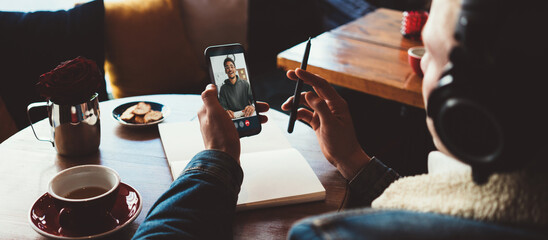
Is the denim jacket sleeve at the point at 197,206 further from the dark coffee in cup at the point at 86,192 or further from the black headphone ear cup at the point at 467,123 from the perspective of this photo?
the black headphone ear cup at the point at 467,123

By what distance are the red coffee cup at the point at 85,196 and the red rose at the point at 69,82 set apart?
0.75ft

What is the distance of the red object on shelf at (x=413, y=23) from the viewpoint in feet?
6.52

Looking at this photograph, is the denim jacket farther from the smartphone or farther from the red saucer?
the smartphone

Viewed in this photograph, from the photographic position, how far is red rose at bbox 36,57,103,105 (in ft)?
3.22

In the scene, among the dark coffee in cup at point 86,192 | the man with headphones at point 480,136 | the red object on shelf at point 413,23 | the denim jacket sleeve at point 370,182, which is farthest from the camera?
the red object on shelf at point 413,23

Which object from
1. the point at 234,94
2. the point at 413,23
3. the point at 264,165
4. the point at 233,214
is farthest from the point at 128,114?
the point at 413,23

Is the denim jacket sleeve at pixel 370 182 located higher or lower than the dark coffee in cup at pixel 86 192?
lower

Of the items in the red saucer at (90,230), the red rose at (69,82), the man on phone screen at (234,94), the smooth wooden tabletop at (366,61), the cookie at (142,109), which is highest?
the red rose at (69,82)

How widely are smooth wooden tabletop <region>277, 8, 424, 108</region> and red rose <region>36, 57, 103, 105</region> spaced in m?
0.82

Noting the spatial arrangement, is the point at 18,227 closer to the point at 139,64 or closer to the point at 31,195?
the point at 31,195

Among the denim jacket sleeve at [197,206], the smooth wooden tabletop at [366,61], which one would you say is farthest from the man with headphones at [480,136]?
the smooth wooden tabletop at [366,61]

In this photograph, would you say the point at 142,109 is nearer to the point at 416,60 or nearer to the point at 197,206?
the point at 197,206

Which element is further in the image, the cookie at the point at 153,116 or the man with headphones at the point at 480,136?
the cookie at the point at 153,116

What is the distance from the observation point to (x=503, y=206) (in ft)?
1.46
